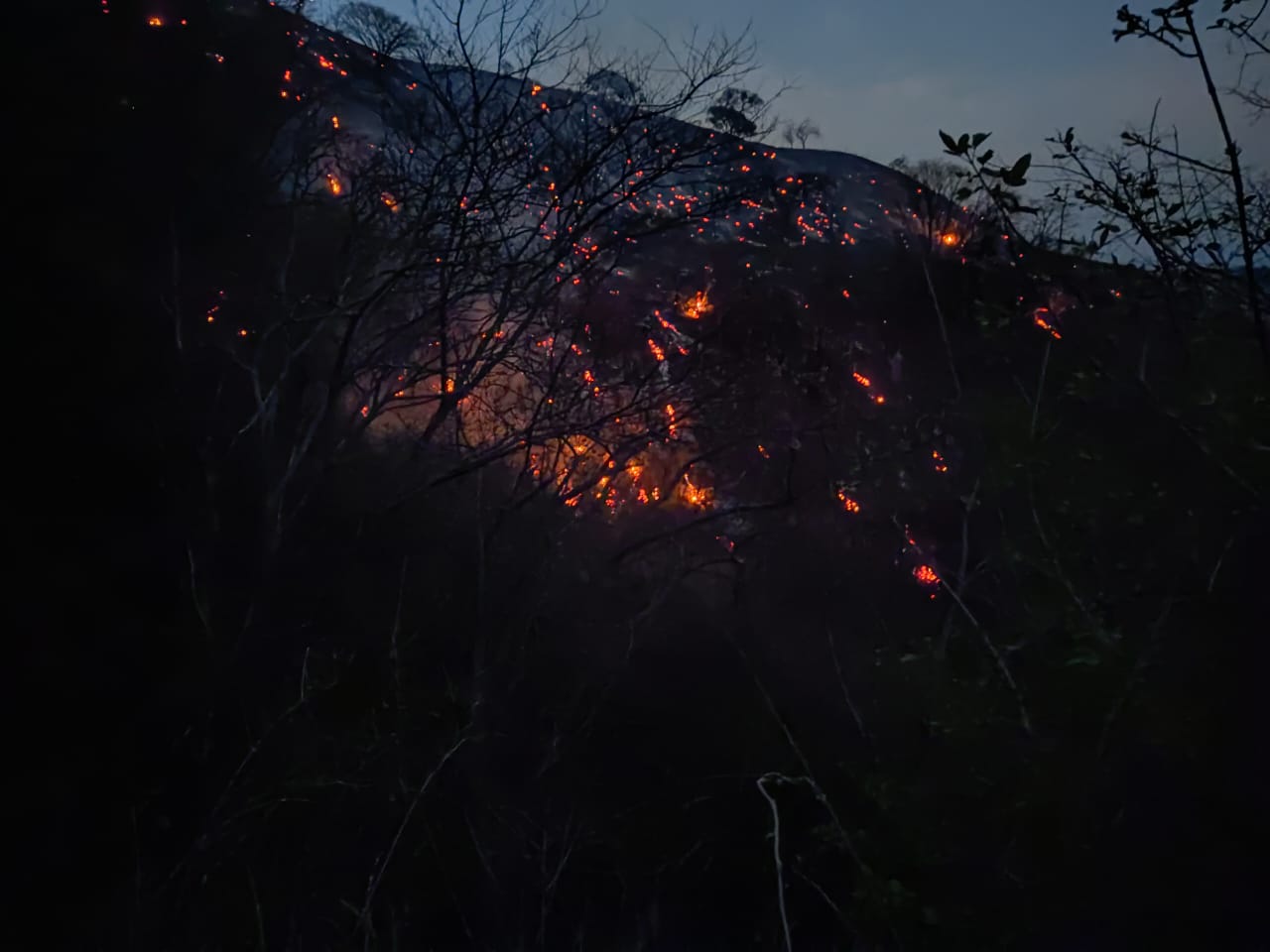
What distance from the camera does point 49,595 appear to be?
17.6ft

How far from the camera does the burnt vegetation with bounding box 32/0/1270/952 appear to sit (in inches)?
171

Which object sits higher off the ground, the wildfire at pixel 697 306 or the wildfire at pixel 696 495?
the wildfire at pixel 697 306

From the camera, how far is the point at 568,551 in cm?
1124

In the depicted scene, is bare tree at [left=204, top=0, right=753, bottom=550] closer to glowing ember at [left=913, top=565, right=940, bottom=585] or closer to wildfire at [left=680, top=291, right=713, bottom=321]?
wildfire at [left=680, top=291, right=713, bottom=321]

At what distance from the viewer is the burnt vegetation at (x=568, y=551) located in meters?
4.34

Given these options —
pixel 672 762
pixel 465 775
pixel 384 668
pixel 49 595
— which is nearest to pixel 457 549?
pixel 384 668

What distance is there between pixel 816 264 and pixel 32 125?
12.8m

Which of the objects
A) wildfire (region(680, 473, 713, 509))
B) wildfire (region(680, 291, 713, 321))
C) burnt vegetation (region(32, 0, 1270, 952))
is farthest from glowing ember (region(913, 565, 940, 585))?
wildfire (region(680, 291, 713, 321))

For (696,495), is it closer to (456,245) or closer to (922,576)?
(922,576)

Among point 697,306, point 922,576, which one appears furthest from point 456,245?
point 922,576

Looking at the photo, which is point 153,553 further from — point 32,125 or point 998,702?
point 998,702

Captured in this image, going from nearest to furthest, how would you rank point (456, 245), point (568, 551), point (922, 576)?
1. point (456, 245)
2. point (568, 551)
3. point (922, 576)

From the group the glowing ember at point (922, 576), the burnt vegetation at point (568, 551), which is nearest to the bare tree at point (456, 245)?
the burnt vegetation at point (568, 551)

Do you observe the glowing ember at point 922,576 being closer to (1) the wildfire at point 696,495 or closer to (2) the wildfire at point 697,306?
(1) the wildfire at point 696,495
